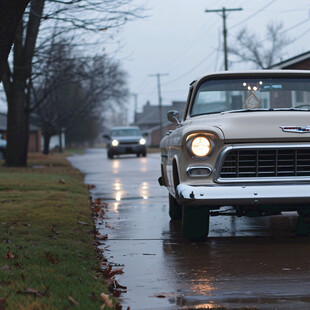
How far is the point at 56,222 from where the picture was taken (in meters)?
9.13

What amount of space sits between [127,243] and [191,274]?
1.97 m

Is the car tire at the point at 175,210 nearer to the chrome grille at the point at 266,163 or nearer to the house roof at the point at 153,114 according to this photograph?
the chrome grille at the point at 266,163

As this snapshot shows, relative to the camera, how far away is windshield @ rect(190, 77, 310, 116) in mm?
8413

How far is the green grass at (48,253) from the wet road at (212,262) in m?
0.31

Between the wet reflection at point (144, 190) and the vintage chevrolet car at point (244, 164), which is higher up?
the vintage chevrolet car at point (244, 164)

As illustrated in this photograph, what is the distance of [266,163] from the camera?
7.22m

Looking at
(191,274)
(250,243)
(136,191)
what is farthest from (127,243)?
(136,191)

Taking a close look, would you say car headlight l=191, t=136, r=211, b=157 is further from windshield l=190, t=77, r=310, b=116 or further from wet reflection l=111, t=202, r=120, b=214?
wet reflection l=111, t=202, r=120, b=214

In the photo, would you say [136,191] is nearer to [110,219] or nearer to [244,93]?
[110,219]

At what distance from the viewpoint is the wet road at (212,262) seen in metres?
5.21

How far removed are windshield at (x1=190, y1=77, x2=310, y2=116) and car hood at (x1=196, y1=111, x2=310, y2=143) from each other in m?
1.04

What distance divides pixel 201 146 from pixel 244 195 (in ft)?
2.17

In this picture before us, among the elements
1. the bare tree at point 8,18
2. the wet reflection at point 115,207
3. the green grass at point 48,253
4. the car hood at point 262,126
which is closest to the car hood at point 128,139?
the wet reflection at point 115,207

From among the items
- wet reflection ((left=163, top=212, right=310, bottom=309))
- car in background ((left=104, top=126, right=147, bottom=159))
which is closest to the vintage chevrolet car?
wet reflection ((left=163, top=212, right=310, bottom=309))
